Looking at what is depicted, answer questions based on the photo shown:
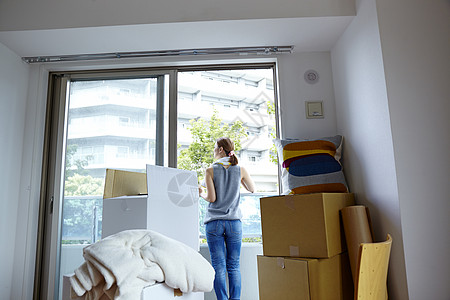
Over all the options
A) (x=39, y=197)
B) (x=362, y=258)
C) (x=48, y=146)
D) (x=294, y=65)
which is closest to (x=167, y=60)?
(x=294, y=65)

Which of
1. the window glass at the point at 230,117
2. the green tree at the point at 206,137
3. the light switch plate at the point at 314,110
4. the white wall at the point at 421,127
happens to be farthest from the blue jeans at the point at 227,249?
the white wall at the point at 421,127

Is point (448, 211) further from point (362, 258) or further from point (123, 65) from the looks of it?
point (123, 65)

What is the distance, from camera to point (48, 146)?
3041mm

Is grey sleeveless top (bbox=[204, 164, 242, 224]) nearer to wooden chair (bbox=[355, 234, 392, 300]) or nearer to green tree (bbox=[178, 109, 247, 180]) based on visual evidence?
green tree (bbox=[178, 109, 247, 180])

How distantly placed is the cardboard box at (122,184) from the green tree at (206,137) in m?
0.80

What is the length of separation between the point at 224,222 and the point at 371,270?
1337mm

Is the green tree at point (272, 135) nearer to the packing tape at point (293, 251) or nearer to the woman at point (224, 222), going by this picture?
the woman at point (224, 222)

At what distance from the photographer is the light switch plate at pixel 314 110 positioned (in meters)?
2.87

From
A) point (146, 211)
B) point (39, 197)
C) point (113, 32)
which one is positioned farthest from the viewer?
point (39, 197)

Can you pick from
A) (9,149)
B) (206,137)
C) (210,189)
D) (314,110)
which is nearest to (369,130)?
(314,110)

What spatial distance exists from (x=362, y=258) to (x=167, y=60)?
2.33 m

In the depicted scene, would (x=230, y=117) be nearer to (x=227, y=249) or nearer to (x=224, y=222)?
(x=224, y=222)

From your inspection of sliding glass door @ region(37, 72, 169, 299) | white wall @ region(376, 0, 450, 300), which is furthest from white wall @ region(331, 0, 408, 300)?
sliding glass door @ region(37, 72, 169, 299)

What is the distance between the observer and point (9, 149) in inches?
109
